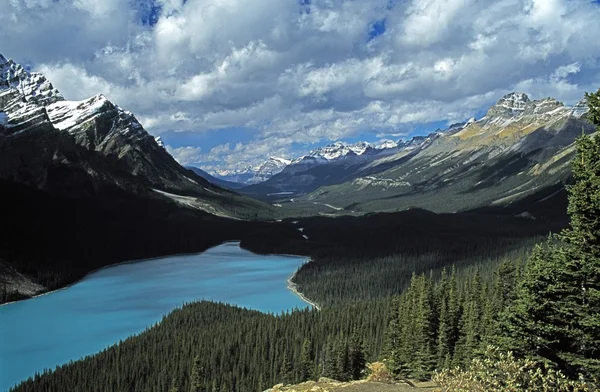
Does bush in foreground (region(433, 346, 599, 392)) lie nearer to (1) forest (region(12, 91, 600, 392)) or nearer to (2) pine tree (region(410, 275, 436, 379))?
(1) forest (region(12, 91, 600, 392))

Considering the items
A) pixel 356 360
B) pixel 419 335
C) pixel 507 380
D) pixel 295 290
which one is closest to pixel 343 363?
pixel 356 360

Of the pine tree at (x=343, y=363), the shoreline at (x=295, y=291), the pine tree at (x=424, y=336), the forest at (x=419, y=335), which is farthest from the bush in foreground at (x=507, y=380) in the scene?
the shoreline at (x=295, y=291)

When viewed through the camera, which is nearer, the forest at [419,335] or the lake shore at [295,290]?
the forest at [419,335]

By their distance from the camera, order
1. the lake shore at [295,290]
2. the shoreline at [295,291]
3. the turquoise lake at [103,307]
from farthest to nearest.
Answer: the shoreline at [295,291] → the lake shore at [295,290] → the turquoise lake at [103,307]

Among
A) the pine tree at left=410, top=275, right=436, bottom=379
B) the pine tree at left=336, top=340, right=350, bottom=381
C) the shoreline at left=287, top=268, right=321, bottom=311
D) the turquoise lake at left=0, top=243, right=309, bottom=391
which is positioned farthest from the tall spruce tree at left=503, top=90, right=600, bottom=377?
the shoreline at left=287, top=268, right=321, bottom=311

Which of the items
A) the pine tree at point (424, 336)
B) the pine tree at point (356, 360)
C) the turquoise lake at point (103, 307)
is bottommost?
the turquoise lake at point (103, 307)

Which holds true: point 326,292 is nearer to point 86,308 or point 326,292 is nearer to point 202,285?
point 202,285

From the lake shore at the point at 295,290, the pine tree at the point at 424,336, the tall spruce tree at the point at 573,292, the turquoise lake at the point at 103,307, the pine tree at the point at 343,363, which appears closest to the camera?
the tall spruce tree at the point at 573,292

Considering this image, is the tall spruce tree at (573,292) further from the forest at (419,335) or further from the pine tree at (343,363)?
the pine tree at (343,363)

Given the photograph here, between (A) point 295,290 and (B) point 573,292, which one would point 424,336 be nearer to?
(B) point 573,292
